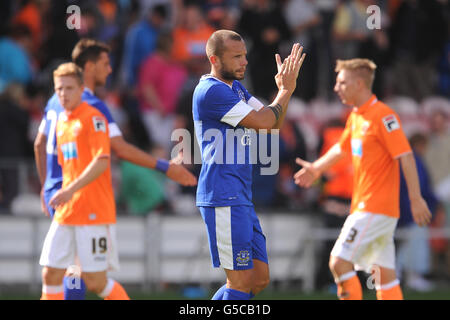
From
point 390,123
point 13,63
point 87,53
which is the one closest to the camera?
point 390,123

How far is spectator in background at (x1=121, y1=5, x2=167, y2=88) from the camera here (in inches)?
563

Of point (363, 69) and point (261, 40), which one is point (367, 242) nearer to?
point (363, 69)

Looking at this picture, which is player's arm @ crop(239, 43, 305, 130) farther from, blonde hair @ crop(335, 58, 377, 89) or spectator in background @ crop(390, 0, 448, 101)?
spectator in background @ crop(390, 0, 448, 101)

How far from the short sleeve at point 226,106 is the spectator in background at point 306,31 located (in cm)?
797

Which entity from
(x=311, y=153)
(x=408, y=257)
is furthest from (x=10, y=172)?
(x=408, y=257)

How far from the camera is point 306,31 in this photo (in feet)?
51.1

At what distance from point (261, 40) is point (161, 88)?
1729mm

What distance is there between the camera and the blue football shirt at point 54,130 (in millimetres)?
8383

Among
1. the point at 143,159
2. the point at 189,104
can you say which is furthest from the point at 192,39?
the point at 143,159

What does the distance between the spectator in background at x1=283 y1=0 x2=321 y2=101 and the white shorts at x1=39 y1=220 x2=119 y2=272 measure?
750 centimetres

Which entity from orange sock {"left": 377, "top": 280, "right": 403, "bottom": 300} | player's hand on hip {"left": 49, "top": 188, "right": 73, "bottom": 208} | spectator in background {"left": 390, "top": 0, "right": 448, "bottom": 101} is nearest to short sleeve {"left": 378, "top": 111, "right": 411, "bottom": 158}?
orange sock {"left": 377, "top": 280, "right": 403, "bottom": 300}

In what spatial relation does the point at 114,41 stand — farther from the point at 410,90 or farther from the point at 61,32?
the point at 410,90

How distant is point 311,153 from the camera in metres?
14.2
